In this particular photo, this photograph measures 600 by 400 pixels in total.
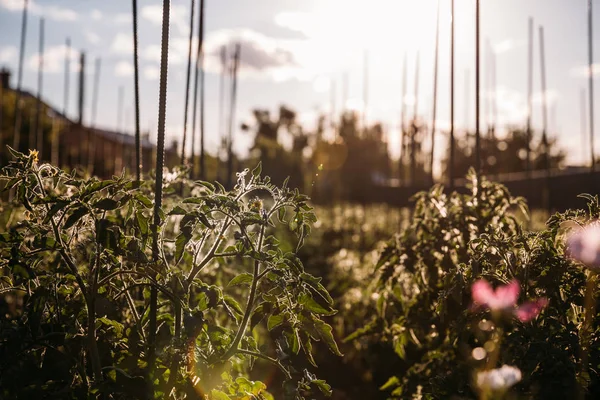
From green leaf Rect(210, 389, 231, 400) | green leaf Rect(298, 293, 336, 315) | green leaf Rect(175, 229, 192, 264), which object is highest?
green leaf Rect(175, 229, 192, 264)

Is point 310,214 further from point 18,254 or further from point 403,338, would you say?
point 403,338

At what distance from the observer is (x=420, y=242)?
3246 mm

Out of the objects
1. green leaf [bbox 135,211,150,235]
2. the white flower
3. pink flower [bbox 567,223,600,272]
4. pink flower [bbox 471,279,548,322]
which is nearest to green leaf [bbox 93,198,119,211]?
green leaf [bbox 135,211,150,235]

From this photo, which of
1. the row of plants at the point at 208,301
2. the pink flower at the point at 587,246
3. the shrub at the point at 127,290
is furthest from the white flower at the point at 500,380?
the pink flower at the point at 587,246

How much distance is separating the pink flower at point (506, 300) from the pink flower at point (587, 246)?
0.69 feet

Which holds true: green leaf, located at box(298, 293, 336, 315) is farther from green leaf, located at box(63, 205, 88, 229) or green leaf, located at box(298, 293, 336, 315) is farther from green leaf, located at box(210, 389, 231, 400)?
green leaf, located at box(63, 205, 88, 229)

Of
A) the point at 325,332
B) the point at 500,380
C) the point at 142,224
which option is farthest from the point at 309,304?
the point at 500,380

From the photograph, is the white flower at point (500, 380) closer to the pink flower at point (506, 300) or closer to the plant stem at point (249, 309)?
the pink flower at point (506, 300)

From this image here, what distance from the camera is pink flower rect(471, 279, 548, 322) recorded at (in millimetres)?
2240

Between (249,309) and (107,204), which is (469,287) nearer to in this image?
(249,309)

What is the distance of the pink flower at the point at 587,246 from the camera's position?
2.15 metres

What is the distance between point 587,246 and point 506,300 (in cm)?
36

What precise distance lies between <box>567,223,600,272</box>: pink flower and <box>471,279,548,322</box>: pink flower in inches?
8.3

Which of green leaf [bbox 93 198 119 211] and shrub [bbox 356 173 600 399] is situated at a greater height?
green leaf [bbox 93 198 119 211]
